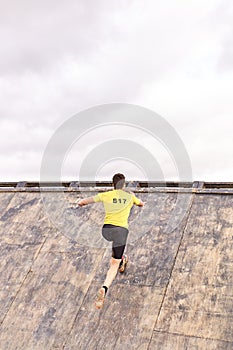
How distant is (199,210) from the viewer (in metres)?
10.3

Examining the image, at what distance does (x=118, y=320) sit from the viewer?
816 centimetres

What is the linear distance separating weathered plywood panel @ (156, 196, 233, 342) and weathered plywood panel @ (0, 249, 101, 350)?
159 centimetres

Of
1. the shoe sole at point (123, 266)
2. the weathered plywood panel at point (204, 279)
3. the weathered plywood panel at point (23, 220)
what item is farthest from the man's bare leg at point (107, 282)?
the weathered plywood panel at point (23, 220)

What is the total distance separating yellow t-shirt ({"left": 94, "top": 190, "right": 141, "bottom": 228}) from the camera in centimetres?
834

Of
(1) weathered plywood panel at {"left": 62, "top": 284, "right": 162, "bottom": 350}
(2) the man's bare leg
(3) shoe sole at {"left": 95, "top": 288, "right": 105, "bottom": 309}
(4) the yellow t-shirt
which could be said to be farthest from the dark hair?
(1) weathered plywood panel at {"left": 62, "top": 284, "right": 162, "bottom": 350}

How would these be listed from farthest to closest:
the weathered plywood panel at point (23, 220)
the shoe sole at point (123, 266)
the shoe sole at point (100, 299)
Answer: the weathered plywood panel at point (23, 220) < the shoe sole at point (123, 266) < the shoe sole at point (100, 299)

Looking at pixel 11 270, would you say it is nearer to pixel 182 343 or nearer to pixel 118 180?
pixel 118 180

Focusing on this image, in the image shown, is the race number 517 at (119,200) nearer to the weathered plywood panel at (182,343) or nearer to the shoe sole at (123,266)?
the shoe sole at (123,266)

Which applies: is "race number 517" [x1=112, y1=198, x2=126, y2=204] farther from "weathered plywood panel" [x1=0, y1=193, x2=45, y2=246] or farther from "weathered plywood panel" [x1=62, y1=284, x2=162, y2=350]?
"weathered plywood panel" [x1=0, y1=193, x2=45, y2=246]

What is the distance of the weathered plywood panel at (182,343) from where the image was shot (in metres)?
7.39

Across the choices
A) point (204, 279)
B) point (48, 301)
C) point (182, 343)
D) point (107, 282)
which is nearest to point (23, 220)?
point (48, 301)

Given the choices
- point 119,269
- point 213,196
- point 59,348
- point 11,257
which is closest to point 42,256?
point 11,257

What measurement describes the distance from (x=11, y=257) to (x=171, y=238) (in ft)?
10.5

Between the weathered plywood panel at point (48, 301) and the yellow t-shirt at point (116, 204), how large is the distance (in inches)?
56.2
